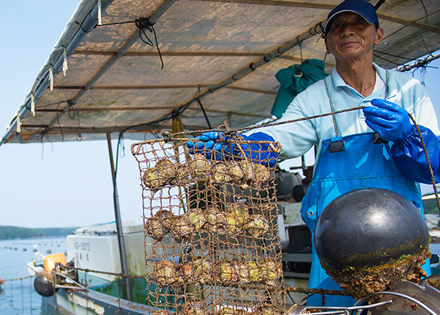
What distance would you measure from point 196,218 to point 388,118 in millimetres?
1135

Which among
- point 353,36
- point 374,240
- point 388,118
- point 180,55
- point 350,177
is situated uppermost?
point 180,55

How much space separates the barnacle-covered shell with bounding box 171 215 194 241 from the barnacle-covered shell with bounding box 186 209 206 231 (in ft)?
0.07

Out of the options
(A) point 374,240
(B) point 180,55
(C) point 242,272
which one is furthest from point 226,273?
(B) point 180,55

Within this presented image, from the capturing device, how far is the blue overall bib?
2.31 m

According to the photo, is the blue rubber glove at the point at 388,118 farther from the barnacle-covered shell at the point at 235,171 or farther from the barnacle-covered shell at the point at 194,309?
the barnacle-covered shell at the point at 194,309

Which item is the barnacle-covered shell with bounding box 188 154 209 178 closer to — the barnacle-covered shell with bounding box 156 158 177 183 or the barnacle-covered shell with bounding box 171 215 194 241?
the barnacle-covered shell with bounding box 156 158 177 183

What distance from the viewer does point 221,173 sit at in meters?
2.27

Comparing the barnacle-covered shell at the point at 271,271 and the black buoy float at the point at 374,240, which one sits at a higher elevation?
the black buoy float at the point at 374,240

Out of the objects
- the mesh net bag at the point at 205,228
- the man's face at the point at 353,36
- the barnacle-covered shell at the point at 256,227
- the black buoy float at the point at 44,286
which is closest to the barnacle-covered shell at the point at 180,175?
the mesh net bag at the point at 205,228

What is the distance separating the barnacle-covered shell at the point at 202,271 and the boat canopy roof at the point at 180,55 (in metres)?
1.90

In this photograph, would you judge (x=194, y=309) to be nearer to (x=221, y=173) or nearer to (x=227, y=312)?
(x=227, y=312)

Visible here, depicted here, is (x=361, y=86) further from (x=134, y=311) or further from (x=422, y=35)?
(x=134, y=311)

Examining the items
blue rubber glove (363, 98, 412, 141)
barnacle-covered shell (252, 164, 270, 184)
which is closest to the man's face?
blue rubber glove (363, 98, 412, 141)

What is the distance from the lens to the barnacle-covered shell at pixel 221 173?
2.25 m
